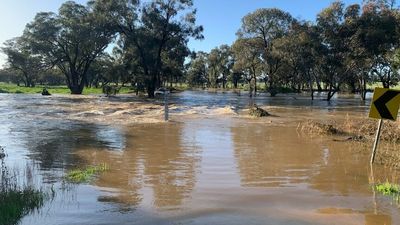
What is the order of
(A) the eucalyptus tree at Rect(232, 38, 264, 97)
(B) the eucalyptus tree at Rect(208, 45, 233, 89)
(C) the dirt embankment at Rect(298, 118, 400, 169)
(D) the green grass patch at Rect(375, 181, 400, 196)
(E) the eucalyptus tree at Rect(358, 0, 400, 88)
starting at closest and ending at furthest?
(D) the green grass patch at Rect(375, 181, 400, 196)
(C) the dirt embankment at Rect(298, 118, 400, 169)
(E) the eucalyptus tree at Rect(358, 0, 400, 88)
(A) the eucalyptus tree at Rect(232, 38, 264, 97)
(B) the eucalyptus tree at Rect(208, 45, 233, 89)

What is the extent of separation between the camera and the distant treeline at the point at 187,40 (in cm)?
4709

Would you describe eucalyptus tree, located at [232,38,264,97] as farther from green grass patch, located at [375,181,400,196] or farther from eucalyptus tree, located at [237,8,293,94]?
green grass patch, located at [375,181,400,196]

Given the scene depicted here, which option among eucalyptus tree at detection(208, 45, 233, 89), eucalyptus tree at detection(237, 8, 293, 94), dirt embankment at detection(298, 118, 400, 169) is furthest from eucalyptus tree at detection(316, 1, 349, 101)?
eucalyptus tree at detection(208, 45, 233, 89)

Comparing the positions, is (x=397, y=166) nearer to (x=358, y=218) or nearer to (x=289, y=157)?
(x=289, y=157)

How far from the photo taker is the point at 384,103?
31.4ft

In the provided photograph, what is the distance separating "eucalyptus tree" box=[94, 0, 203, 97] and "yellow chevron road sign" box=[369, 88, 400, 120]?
4582 cm

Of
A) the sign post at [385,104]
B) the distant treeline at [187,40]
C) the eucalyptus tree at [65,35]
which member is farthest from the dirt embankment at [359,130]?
the eucalyptus tree at [65,35]

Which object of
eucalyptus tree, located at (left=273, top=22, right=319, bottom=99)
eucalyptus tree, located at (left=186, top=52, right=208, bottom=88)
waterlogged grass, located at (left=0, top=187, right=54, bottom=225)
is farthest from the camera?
eucalyptus tree, located at (left=186, top=52, right=208, bottom=88)

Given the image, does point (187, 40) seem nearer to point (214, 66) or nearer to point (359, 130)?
point (359, 130)

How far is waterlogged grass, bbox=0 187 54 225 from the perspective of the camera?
6003mm

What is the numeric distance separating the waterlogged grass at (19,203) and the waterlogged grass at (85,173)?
1235 millimetres

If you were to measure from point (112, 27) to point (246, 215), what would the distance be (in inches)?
2023

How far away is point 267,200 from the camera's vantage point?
7516 millimetres

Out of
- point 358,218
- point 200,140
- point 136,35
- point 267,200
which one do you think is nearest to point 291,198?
point 267,200
